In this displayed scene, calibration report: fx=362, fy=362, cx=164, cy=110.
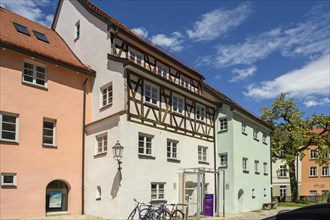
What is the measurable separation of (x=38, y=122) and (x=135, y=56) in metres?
7.01

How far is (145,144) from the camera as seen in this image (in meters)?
18.6

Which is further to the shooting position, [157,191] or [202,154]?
[202,154]

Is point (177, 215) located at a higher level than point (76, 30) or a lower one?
lower

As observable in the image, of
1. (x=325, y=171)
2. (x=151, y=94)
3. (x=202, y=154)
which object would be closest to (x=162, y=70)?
(x=151, y=94)

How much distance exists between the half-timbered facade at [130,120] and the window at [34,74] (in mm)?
3051

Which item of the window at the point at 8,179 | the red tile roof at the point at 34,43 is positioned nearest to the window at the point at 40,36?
the red tile roof at the point at 34,43

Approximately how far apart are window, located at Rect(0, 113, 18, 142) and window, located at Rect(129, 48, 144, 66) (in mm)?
7462

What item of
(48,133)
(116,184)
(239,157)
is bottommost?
(116,184)

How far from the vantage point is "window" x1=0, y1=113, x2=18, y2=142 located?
51.9 ft

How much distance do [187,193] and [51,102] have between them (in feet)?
30.9

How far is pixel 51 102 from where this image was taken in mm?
18000

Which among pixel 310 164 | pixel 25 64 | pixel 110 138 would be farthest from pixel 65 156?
pixel 310 164

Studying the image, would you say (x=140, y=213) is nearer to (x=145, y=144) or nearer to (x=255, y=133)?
(x=145, y=144)

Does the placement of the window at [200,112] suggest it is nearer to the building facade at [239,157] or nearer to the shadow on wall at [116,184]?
the building facade at [239,157]
